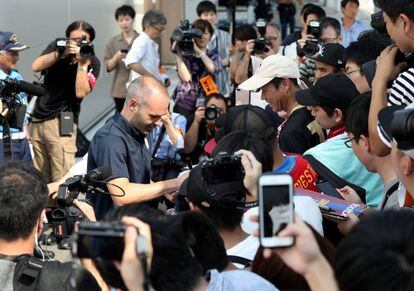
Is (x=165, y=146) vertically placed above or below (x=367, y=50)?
below

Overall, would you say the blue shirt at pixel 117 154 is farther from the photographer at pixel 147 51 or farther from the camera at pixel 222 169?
the photographer at pixel 147 51

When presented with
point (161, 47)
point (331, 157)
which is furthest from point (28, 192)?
point (161, 47)

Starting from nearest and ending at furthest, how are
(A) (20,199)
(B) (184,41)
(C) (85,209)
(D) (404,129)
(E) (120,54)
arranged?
(D) (404,129)
(A) (20,199)
(C) (85,209)
(B) (184,41)
(E) (120,54)

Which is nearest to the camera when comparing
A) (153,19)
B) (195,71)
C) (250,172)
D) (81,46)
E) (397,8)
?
(250,172)

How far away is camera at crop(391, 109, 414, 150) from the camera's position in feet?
8.21

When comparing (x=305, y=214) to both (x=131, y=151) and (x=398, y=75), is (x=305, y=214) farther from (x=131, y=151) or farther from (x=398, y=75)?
(x=131, y=151)

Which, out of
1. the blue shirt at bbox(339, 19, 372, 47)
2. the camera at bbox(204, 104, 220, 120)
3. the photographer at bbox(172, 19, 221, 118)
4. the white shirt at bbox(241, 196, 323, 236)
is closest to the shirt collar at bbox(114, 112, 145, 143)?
the white shirt at bbox(241, 196, 323, 236)

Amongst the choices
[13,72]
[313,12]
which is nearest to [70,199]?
[13,72]

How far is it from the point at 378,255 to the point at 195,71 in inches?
299

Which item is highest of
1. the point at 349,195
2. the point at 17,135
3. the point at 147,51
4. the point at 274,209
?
→ the point at 274,209

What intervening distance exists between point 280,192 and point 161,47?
15.8 meters

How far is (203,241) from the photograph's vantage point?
264 centimetres

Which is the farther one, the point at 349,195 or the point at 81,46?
the point at 81,46

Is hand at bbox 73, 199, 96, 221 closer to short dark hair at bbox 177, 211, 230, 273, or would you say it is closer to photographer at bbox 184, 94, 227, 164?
short dark hair at bbox 177, 211, 230, 273
